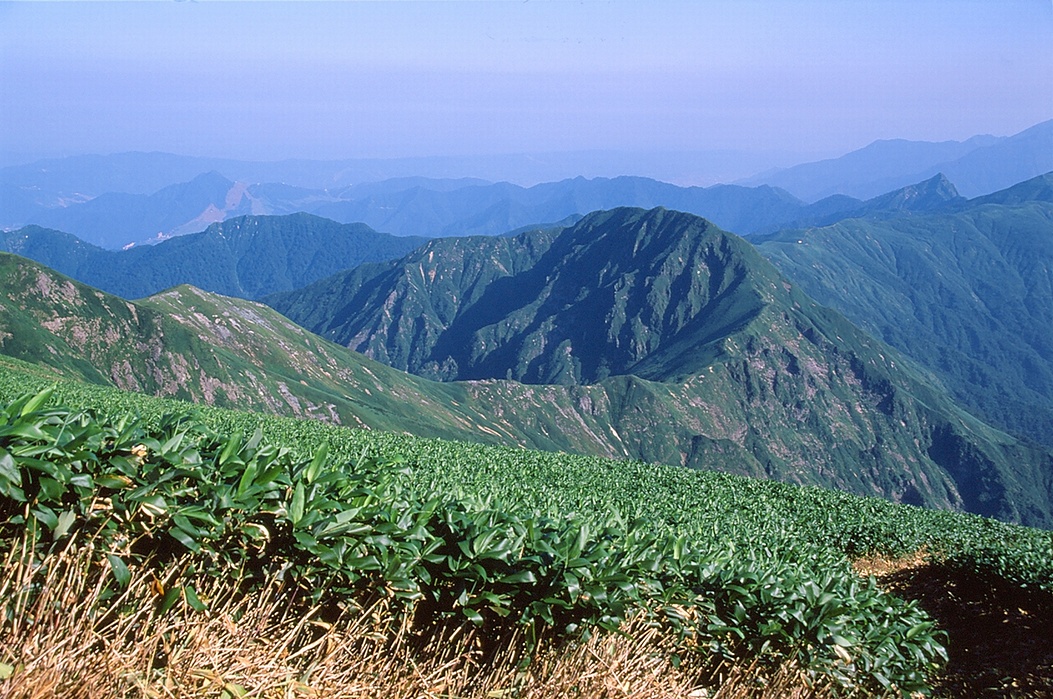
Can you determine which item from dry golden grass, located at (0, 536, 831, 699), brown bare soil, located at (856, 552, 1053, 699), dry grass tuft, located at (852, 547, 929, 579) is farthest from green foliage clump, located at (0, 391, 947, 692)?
dry grass tuft, located at (852, 547, 929, 579)

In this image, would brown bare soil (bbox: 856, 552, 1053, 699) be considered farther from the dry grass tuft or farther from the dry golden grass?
the dry golden grass

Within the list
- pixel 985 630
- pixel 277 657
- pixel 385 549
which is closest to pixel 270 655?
pixel 277 657

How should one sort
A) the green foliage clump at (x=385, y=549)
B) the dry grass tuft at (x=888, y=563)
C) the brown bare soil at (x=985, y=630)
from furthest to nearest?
the dry grass tuft at (x=888, y=563), the brown bare soil at (x=985, y=630), the green foliage clump at (x=385, y=549)

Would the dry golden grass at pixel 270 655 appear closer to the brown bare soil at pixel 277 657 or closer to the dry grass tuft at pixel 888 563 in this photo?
the brown bare soil at pixel 277 657

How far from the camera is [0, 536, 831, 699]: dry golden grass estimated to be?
4289 millimetres

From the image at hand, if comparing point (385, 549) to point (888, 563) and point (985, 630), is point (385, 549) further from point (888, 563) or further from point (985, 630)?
point (888, 563)

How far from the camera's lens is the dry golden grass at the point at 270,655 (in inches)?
169

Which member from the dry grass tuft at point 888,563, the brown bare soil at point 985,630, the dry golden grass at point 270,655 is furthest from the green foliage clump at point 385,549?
the dry grass tuft at point 888,563

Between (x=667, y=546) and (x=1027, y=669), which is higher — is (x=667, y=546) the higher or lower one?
the higher one

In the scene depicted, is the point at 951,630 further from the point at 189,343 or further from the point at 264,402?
the point at 189,343

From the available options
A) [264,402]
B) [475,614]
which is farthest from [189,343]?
[475,614]

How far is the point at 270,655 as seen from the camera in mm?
4973

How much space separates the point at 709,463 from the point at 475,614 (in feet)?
651

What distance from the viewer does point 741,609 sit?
22.5 ft
